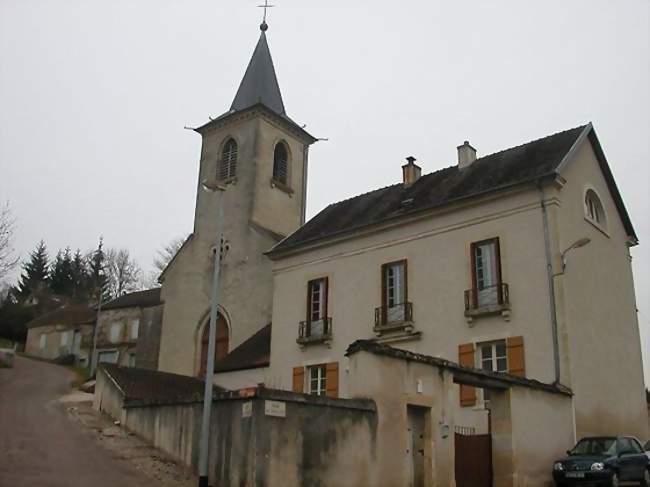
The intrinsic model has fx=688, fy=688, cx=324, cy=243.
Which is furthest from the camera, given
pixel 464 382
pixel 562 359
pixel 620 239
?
pixel 620 239

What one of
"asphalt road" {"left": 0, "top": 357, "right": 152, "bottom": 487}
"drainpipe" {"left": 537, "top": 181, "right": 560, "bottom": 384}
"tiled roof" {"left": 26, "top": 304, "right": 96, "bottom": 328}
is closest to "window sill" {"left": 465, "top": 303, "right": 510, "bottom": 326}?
"drainpipe" {"left": 537, "top": 181, "right": 560, "bottom": 384}

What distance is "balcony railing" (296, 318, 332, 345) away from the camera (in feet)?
74.8

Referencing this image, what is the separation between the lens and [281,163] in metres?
35.4

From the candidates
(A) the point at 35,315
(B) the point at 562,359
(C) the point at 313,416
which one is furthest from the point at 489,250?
(A) the point at 35,315

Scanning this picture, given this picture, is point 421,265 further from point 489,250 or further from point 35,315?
point 35,315

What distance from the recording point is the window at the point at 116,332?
4903 cm

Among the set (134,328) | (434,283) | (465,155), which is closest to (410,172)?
(465,155)

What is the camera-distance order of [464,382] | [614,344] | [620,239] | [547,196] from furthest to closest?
[620,239], [614,344], [547,196], [464,382]

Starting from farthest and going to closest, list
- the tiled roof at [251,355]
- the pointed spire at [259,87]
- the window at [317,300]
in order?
the pointed spire at [259,87]
the tiled roof at [251,355]
the window at [317,300]

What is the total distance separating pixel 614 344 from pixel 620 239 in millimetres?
4245

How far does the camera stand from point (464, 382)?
47.7 ft

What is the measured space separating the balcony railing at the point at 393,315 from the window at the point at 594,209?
6121mm

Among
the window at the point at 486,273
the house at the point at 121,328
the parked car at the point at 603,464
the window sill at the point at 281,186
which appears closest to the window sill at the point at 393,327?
the window at the point at 486,273

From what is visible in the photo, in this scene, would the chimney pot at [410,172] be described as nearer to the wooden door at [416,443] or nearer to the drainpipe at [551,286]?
the drainpipe at [551,286]
